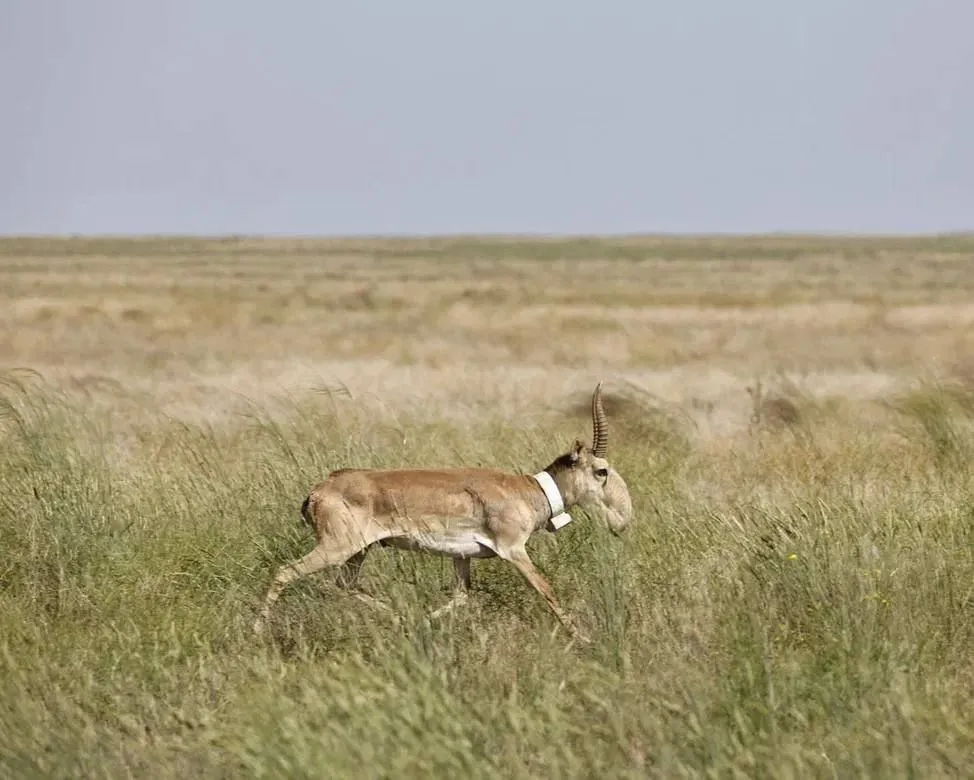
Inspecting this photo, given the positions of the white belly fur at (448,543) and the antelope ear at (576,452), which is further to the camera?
the antelope ear at (576,452)

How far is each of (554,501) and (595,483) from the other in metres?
0.29

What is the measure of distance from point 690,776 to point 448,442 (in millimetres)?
8629

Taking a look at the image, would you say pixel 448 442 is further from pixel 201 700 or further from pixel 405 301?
pixel 405 301

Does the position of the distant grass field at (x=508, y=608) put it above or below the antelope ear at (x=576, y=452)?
below

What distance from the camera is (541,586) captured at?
8.55 m

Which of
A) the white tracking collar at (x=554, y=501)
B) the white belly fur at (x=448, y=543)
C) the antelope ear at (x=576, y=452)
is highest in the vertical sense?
the antelope ear at (x=576, y=452)

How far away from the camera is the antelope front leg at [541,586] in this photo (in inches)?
327

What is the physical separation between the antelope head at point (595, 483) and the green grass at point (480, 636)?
0.24m

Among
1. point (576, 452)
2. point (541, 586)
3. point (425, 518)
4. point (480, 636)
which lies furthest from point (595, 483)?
point (480, 636)

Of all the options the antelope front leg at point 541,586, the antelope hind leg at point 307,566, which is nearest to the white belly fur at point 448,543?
the antelope front leg at point 541,586

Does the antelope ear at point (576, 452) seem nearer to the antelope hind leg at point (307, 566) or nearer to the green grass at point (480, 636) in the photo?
the green grass at point (480, 636)

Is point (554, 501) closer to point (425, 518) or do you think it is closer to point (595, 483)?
point (595, 483)

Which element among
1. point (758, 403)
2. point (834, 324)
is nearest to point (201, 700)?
point (758, 403)

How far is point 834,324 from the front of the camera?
4219 centimetres
